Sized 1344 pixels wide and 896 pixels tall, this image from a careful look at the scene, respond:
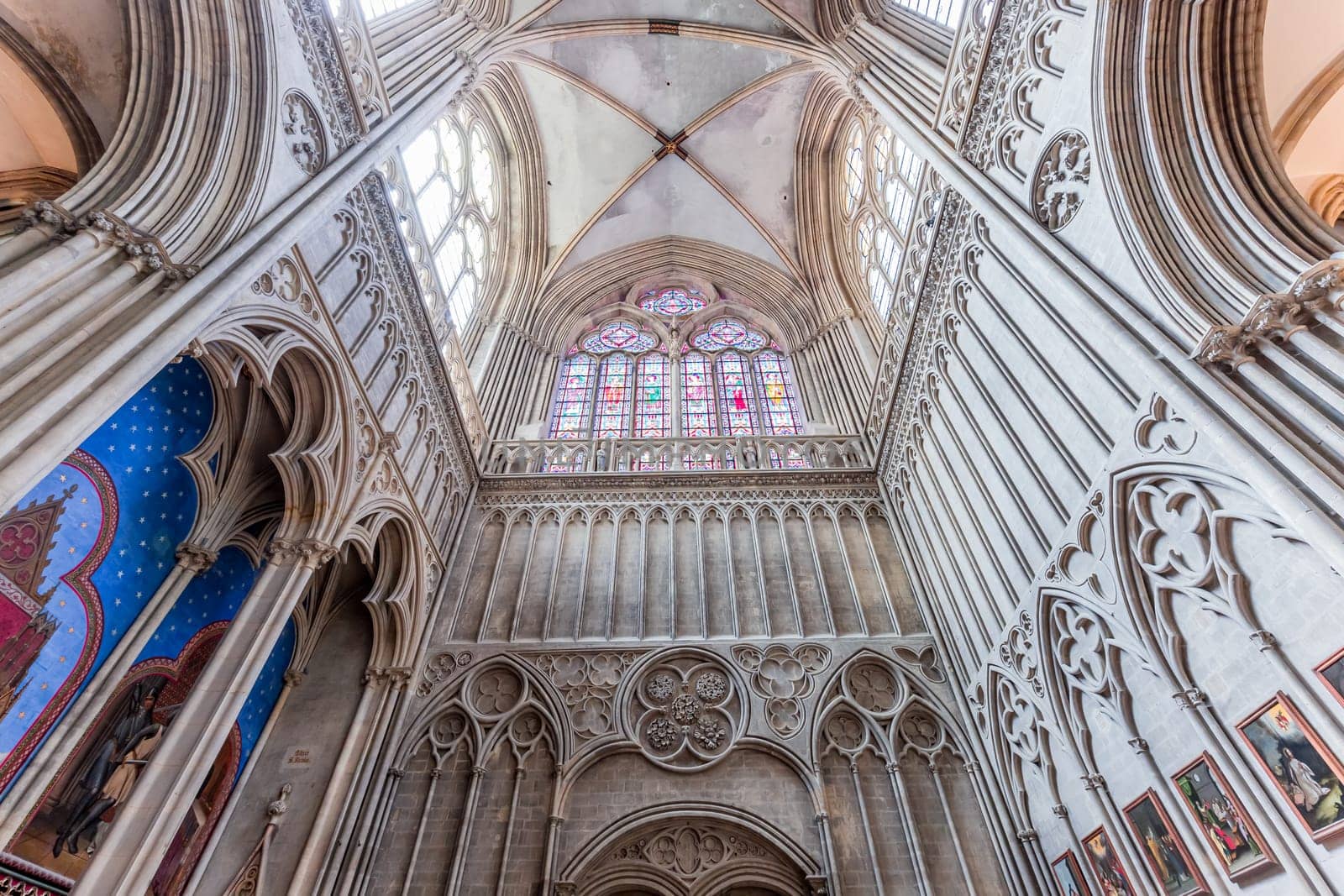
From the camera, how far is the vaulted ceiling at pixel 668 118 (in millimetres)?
13383

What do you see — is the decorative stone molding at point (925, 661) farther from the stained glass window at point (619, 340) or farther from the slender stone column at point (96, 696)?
the stained glass window at point (619, 340)

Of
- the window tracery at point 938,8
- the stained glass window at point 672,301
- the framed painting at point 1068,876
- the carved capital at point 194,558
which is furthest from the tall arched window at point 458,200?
the framed painting at point 1068,876

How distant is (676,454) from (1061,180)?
26.9 feet

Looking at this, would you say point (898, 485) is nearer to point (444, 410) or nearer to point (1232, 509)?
point (1232, 509)

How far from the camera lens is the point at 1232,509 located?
14.5 feet

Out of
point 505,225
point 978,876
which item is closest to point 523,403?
point 505,225

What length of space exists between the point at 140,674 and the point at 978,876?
9.66 metres

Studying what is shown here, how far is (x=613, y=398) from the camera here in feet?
51.1

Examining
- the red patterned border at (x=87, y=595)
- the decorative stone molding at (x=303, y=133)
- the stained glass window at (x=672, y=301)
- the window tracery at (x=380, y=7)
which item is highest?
the stained glass window at (x=672, y=301)

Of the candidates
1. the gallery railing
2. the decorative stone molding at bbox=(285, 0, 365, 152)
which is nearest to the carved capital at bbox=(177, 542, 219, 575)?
the decorative stone molding at bbox=(285, 0, 365, 152)

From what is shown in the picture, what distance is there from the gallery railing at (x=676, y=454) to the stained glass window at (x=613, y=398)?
0.73 m

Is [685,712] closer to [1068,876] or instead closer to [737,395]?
[1068,876]

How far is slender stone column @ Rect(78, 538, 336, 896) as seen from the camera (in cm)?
472

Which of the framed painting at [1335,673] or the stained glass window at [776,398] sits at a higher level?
the stained glass window at [776,398]
